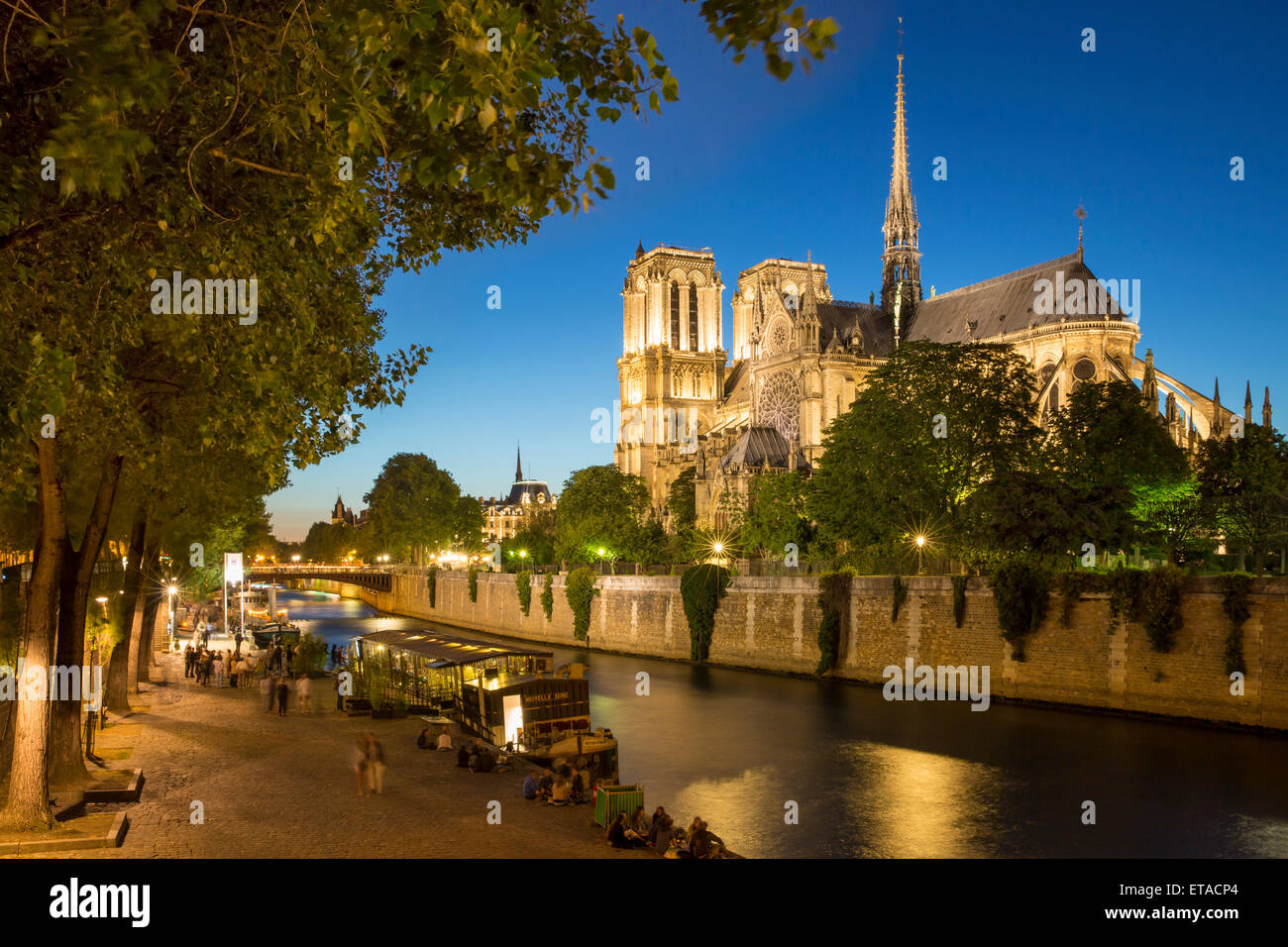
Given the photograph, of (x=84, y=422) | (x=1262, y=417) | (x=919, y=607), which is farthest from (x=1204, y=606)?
(x=1262, y=417)

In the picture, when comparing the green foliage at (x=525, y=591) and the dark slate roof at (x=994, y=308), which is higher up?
the dark slate roof at (x=994, y=308)

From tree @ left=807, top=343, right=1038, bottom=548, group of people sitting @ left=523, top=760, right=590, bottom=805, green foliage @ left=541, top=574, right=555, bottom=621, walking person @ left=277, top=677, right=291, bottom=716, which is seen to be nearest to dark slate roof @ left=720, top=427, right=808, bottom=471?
green foliage @ left=541, top=574, right=555, bottom=621

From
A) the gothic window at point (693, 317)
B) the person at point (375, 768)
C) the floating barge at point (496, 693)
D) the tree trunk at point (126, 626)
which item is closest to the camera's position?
the person at point (375, 768)

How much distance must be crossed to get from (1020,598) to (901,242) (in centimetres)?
6489

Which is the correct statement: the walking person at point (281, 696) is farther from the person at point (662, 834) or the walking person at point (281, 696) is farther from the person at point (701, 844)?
the person at point (701, 844)


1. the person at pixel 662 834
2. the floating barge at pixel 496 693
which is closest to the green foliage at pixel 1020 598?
the floating barge at pixel 496 693

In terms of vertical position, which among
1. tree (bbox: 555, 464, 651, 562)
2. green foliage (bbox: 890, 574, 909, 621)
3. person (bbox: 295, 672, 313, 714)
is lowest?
person (bbox: 295, 672, 313, 714)

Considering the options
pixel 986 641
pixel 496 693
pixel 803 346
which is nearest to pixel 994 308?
pixel 803 346

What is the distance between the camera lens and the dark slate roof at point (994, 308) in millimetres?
69625

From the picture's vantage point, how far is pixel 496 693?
24.0 metres

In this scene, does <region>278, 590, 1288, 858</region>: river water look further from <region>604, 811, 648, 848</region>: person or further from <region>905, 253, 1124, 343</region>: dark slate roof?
<region>905, 253, 1124, 343</region>: dark slate roof

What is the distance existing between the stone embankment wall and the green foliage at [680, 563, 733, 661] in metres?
0.43

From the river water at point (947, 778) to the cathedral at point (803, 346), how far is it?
2250cm

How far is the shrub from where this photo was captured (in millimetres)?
32906
